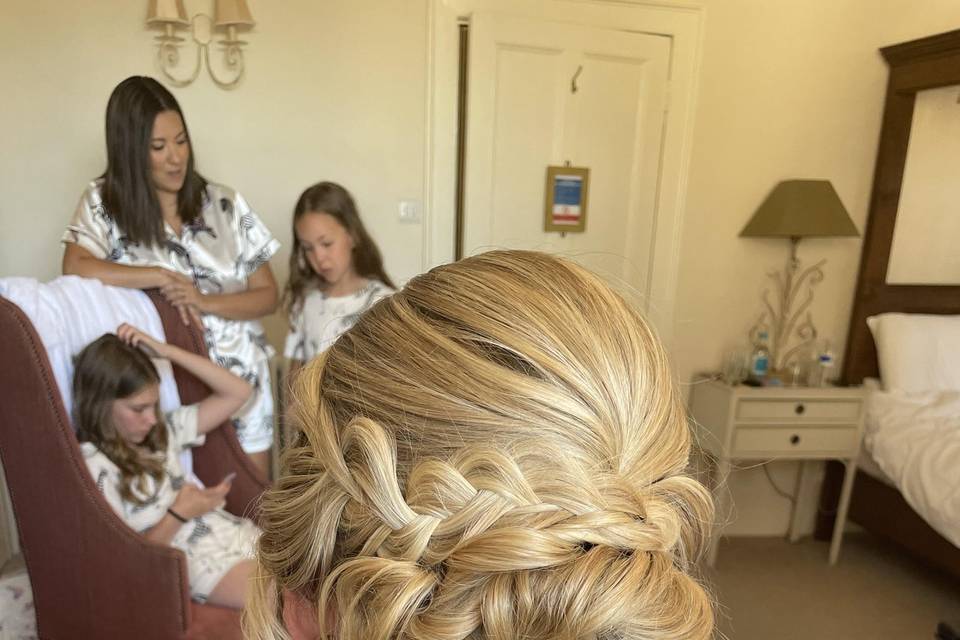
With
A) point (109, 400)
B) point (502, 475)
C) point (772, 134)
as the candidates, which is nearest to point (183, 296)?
point (109, 400)

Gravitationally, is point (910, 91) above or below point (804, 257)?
above

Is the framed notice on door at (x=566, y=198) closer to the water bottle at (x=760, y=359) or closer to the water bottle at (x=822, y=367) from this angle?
the water bottle at (x=760, y=359)

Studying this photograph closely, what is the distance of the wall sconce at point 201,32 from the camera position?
70.9 inches

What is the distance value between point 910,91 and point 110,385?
2837 mm

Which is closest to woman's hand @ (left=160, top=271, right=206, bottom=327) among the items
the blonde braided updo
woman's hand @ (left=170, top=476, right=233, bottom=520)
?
woman's hand @ (left=170, top=476, right=233, bottom=520)

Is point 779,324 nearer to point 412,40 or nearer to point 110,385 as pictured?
point 412,40

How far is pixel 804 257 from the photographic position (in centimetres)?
245

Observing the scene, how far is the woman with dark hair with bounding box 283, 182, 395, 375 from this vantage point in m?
1.63

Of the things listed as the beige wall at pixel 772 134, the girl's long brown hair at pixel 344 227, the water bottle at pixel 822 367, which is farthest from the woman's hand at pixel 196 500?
the water bottle at pixel 822 367

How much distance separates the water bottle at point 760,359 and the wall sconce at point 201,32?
2.14m

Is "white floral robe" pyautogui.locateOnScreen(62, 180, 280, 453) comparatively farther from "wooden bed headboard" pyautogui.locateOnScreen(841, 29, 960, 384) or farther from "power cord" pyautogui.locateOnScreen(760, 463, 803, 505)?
"wooden bed headboard" pyautogui.locateOnScreen(841, 29, 960, 384)

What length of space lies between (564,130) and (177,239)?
1.35 metres

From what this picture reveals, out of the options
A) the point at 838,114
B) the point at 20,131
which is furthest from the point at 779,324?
the point at 20,131

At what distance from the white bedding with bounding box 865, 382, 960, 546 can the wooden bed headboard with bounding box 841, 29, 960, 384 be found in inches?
8.8
